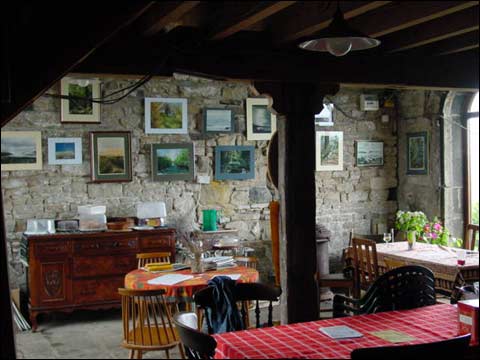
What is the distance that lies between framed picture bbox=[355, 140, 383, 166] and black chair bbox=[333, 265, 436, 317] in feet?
16.6

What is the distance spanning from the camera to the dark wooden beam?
1.78 m

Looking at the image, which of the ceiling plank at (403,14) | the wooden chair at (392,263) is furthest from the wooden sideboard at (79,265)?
the ceiling plank at (403,14)

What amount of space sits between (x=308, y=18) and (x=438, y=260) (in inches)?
125

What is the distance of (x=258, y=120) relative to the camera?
8570 mm

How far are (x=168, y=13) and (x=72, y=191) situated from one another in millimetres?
4424

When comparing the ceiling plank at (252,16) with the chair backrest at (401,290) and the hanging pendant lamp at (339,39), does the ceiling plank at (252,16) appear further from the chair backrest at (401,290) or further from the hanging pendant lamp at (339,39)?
the chair backrest at (401,290)

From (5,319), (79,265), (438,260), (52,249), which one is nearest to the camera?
(5,319)

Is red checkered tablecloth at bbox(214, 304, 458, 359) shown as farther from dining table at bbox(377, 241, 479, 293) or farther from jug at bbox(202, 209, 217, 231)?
jug at bbox(202, 209, 217, 231)

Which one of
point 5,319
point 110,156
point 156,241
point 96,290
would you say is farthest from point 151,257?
point 5,319

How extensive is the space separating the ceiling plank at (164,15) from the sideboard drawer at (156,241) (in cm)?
359

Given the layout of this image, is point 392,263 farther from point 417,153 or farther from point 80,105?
point 80,105

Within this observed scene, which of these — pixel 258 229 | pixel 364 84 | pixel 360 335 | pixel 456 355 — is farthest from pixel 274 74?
pixel 258 229

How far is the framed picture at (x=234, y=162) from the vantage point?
8.35m

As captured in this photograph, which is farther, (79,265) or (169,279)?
(79,265)
